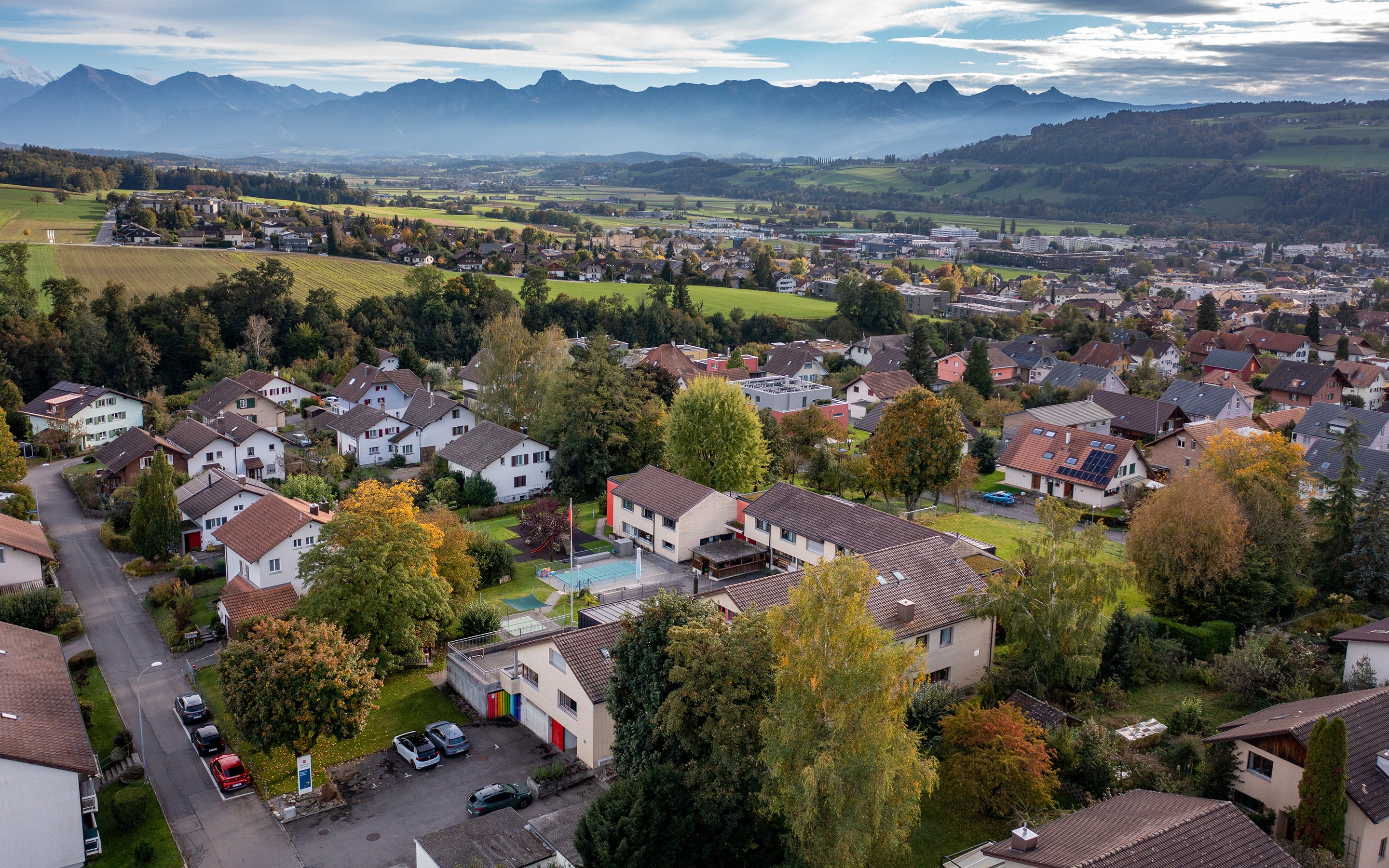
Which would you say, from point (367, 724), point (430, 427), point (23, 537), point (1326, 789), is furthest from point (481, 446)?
point (1326, 789)

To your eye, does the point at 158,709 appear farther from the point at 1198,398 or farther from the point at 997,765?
the point at 1198,398

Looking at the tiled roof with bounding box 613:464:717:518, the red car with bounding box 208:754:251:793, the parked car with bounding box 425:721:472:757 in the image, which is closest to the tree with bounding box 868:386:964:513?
the tiled roof with bounding box 613:464:717:518

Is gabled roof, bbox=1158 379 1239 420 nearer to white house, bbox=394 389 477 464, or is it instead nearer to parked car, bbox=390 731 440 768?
white house, bbox=394 389 477 464

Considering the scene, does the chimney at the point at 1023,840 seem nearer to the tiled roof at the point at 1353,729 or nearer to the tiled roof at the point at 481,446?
the tiled roof at the point at 1353,729

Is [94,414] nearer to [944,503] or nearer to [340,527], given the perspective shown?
[340,527]

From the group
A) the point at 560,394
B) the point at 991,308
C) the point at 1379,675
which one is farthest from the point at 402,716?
the point at 991,308

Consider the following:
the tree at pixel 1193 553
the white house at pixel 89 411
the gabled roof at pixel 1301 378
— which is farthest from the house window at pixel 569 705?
the gabled roof at pixel 1301 378
